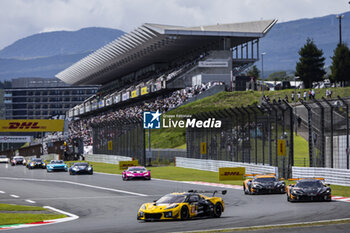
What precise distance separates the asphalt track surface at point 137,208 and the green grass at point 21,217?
102cm

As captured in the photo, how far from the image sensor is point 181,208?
18.2m

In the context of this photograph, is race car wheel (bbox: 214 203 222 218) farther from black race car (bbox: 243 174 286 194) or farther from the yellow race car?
→ black race car (bbox: 243 174 286 194)

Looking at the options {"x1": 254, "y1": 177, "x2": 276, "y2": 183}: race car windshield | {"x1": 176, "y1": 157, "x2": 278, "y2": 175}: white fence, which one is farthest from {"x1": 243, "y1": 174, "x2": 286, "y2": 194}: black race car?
{"x1": 176, "y1": 157, "x2": 278, "y2": 175}: white fence

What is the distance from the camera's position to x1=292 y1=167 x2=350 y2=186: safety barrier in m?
30.5

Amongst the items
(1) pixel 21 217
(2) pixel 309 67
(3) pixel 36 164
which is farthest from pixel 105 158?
(1) pixel 21 217

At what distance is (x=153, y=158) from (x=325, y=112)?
3469 centimetres

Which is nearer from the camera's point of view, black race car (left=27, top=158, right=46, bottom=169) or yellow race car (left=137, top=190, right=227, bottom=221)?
yellow race car (left=137, top=190, right=227, bottom=221)

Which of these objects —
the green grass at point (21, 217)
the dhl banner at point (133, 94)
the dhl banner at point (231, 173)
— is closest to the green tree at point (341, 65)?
the dhl banner at point (133, 94)

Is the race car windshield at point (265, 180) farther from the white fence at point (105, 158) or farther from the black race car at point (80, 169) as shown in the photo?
the white fence at point (105, 158)

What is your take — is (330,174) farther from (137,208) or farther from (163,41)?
(163,41)

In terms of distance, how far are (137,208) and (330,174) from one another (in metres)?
12.4

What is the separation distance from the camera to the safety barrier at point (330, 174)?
30484 millimetres

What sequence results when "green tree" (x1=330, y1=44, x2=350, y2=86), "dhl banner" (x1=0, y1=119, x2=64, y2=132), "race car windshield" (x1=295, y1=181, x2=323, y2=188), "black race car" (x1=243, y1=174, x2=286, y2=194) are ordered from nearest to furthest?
"race car windshield" (x1=295, y1=181, x2=323, y2=188) < "black race car" (x1=243, y1=174, x2=286, y2=194) < "green tree" (x1=330, y1=44, x2=350, y2=86) < "dhl banner" (x1=0, y1=119, x2=64, y2=132)

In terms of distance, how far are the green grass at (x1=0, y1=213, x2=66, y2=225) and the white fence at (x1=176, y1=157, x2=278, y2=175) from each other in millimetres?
18225
